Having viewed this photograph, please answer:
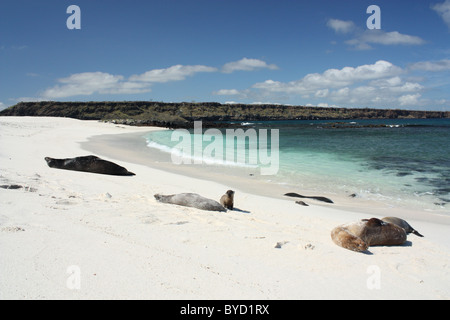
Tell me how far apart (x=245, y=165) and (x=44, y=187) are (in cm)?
947

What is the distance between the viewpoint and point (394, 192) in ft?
31.7

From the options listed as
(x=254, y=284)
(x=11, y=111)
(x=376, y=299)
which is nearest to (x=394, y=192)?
(x=376, y=299)

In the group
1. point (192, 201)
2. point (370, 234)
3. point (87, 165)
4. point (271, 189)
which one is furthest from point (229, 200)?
point (87, 165)

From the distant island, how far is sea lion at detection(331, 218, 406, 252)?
56209mm

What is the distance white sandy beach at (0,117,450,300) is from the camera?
3004mm

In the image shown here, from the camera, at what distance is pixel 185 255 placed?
3.79m

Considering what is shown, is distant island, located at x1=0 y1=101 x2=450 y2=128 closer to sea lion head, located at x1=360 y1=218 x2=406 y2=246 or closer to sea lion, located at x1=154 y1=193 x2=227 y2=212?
sea lion, located at x1=154 y1=193 x2=227 y2=212

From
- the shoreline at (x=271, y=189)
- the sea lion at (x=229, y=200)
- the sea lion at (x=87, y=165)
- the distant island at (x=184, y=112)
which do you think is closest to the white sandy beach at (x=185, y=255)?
the sea lion at (x=229, y=200)

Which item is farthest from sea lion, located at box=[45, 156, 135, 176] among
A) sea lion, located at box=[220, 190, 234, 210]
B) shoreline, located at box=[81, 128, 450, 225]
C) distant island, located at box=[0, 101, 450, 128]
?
distant island, located at box=[0, 101, 450, 128]

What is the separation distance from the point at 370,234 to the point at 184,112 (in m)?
111

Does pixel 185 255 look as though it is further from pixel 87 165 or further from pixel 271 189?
pixel 87 165

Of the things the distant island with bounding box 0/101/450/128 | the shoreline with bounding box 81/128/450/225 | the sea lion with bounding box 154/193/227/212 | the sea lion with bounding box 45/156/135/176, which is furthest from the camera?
the distant island with bounding box 0/101/450/128

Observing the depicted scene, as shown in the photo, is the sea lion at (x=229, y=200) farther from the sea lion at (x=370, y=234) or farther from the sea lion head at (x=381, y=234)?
the sea lion head at (x=381, y=234)

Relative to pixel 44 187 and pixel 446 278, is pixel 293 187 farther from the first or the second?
pixel 44 187
